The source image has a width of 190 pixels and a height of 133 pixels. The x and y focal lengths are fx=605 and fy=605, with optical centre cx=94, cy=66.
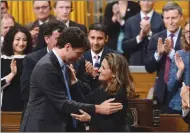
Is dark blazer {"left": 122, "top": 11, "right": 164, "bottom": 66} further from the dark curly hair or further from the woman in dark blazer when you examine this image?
the woman in dark blazer

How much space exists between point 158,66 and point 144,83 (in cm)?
42

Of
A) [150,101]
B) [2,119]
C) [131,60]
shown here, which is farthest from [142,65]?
[2,119]

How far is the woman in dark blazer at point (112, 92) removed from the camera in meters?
4.40

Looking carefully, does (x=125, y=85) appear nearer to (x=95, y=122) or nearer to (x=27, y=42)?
(x=95, y=122)

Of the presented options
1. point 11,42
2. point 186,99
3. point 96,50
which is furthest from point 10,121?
point 186,99

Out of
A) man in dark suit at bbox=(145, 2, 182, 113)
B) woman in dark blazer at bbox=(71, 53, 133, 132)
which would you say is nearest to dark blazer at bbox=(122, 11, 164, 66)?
man in dark suit at bbox=(145, 2, 182, 113)

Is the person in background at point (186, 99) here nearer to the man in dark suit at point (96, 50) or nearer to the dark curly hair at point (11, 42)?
the man in dark suit at point (96, 50)

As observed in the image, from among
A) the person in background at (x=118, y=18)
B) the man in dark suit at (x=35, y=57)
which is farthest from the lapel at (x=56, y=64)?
the person in background at (x=118, y=18)

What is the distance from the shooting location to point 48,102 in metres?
4.11

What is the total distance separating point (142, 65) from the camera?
20.8 ft

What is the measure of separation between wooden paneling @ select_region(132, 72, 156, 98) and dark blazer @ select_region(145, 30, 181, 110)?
0.29m

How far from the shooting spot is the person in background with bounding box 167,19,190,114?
5316 mm

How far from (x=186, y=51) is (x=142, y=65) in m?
0.97

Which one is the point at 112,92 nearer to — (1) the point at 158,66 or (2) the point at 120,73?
(2) the point at 120,73
